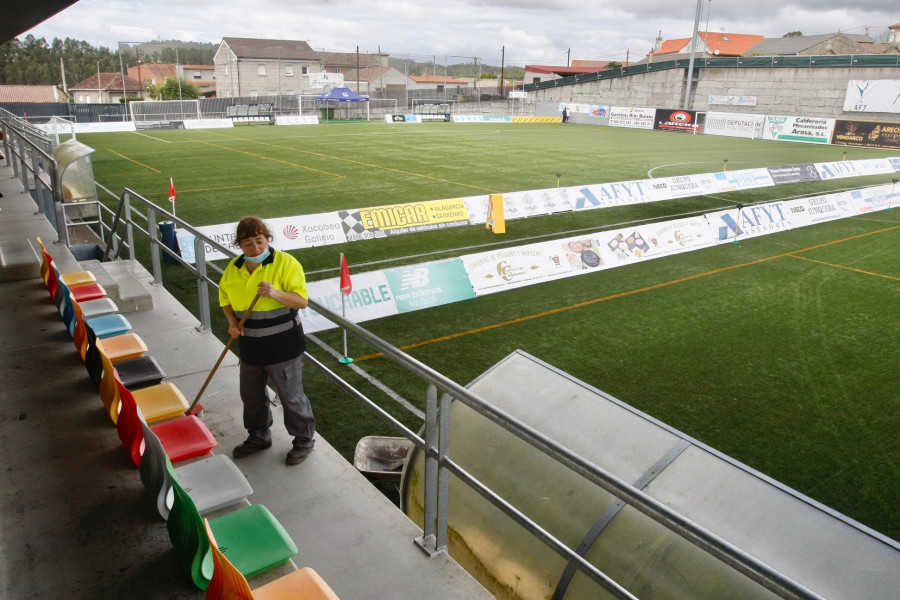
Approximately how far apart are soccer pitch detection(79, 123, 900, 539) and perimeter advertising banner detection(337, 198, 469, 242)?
273 mm

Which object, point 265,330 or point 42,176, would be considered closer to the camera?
point 265,330

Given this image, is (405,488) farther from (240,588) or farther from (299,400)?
(240,588)

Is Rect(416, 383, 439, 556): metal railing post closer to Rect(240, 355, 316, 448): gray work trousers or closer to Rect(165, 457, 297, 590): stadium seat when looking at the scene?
Rect(165, 457, 297, 590): stadium seat

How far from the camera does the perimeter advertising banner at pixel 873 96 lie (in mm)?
42906

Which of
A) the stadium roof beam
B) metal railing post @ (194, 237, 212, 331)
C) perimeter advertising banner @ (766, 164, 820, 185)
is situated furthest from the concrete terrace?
perimeter advertising banner @ (766, 164, 820, 185)

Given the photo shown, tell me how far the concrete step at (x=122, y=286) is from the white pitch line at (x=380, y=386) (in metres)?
2.40

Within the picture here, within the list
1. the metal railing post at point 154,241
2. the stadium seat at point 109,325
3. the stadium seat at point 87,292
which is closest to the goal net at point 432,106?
the metal railing post at point 154,241

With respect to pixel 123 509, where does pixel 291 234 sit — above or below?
below

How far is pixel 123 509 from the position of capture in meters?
3.80

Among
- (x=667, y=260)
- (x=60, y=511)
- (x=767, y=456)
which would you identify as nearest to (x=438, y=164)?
(x=667, y=260)

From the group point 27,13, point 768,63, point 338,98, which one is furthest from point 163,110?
point 27,13

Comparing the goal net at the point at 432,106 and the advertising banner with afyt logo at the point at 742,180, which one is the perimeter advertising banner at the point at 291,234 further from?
the goal net at the point at 432,106

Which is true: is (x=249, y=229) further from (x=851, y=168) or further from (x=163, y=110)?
(x=163, y=110)

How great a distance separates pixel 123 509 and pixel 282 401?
3.56 feet
